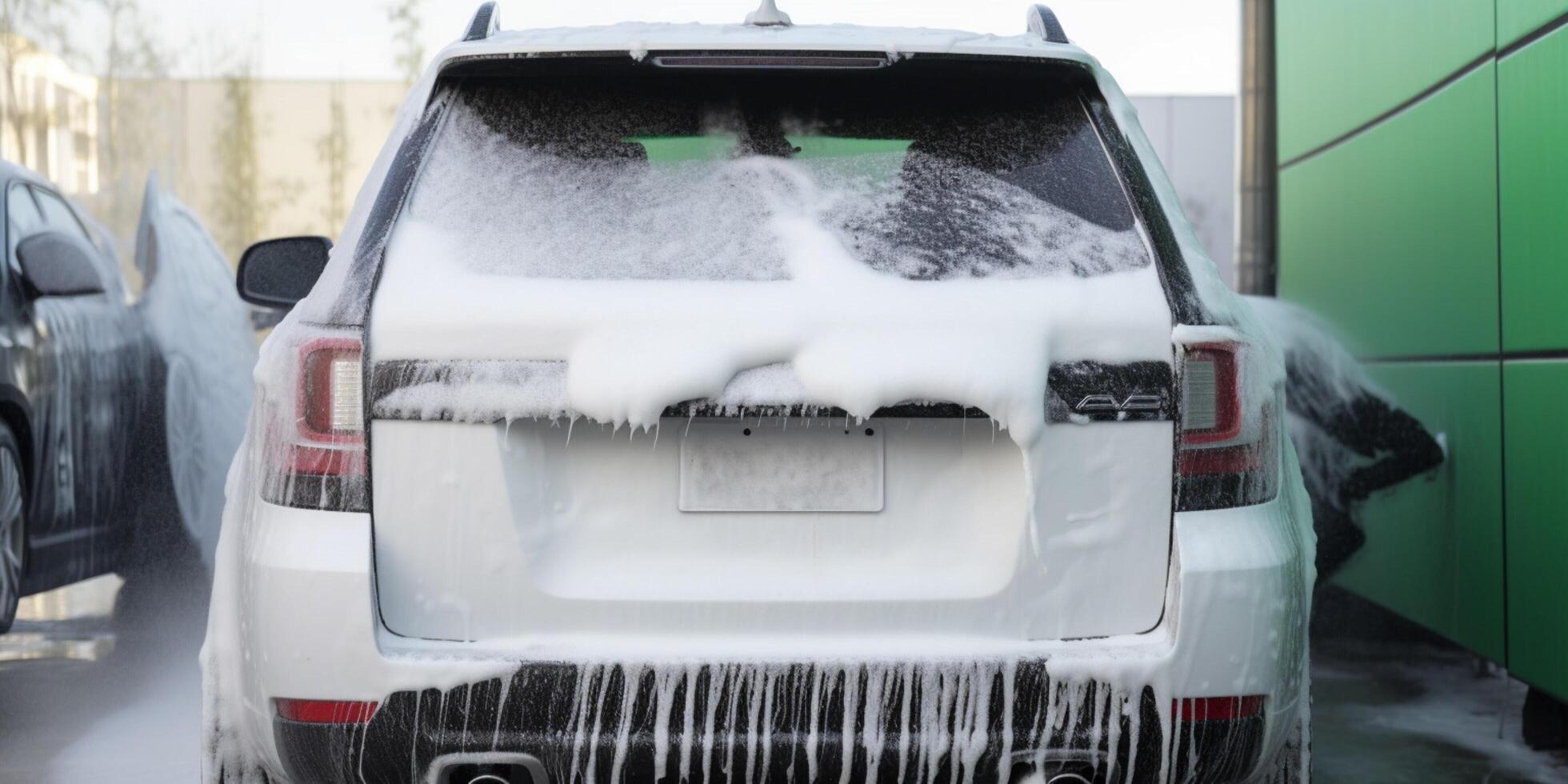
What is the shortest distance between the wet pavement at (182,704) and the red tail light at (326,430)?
2.30m

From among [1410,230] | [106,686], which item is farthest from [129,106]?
[1410,230]

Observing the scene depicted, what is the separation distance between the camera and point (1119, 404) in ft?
9.03

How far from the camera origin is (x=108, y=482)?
680cm

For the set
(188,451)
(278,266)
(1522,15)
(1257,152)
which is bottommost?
(188,451)

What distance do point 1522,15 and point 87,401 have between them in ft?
16.9

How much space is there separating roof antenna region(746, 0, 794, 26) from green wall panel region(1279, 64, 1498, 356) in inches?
130

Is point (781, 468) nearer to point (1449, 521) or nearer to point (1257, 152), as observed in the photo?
point (1449, 521)

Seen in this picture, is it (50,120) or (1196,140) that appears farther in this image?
(1196,140)

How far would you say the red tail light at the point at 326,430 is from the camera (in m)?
2.71

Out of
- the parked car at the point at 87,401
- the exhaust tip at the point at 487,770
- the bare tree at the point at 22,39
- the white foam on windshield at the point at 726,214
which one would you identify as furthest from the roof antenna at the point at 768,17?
the bare tree at the point at 22,39

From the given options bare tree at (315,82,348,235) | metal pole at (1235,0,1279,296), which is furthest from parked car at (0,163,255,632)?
bare tree at (315,82,348,235)

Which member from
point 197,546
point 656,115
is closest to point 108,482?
point 197,546

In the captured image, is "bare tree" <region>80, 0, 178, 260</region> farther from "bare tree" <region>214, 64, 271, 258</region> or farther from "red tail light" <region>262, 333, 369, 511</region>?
"red tail light" <region>262, 333, 369, 511</region>

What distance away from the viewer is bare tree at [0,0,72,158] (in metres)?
14.5
